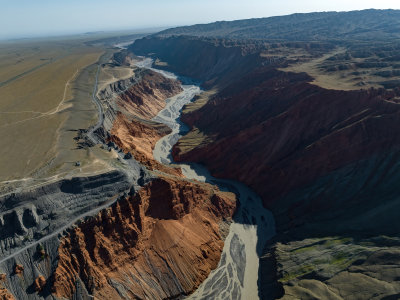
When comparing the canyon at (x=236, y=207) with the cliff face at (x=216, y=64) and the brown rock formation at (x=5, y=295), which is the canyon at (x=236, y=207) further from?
the cliff face at (x=216, y=64)

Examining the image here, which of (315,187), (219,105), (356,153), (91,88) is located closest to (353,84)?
(356,153)

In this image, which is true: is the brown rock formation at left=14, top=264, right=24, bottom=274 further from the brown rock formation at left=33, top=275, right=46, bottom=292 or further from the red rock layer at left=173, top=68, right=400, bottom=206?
the red rock layer at left=173, top=68, right=400, bottom=206

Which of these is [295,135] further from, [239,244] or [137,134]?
[137,134]

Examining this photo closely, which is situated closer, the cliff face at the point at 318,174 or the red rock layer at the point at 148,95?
the cliff face at the point at 318,174

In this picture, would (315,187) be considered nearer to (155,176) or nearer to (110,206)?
(155,176)

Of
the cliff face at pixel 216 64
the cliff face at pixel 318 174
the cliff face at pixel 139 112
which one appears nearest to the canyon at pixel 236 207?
the cliff face at pixel 318 174
